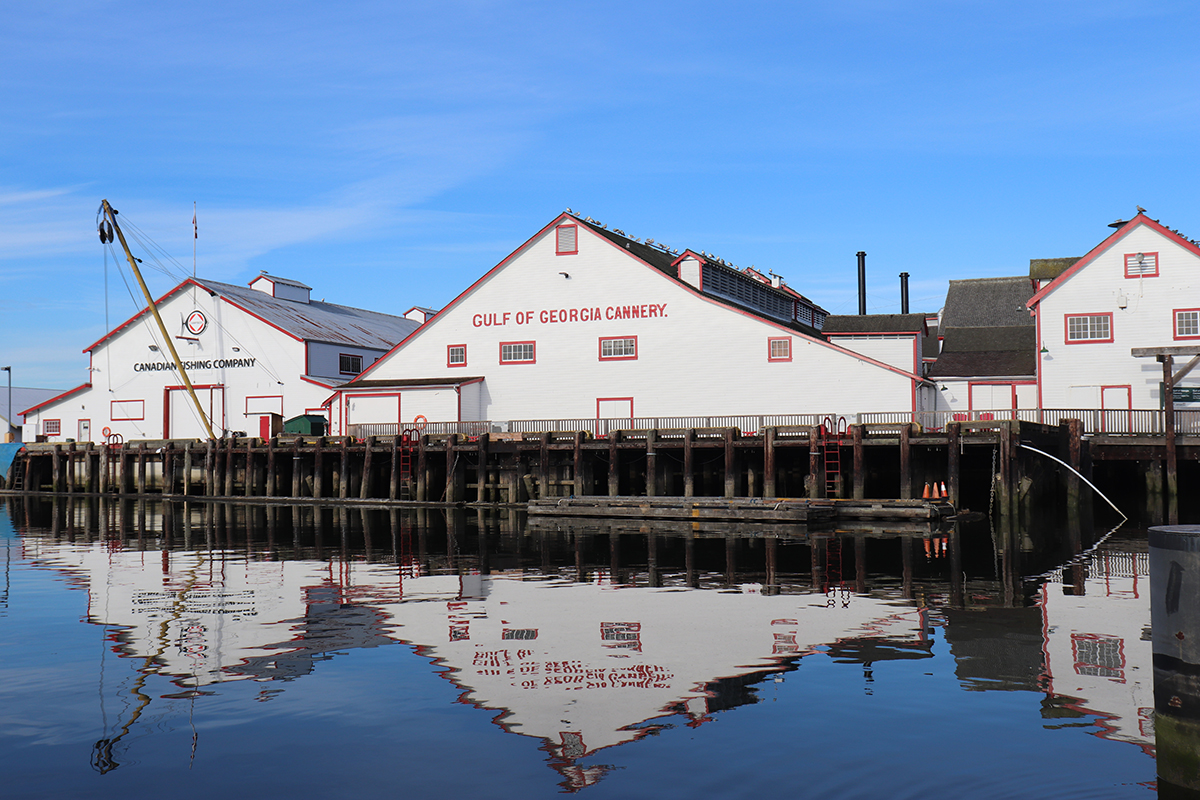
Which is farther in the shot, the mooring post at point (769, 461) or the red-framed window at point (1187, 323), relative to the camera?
the red-framed window at point (1187, 323)

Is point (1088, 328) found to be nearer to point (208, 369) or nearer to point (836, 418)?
point (836, 418)

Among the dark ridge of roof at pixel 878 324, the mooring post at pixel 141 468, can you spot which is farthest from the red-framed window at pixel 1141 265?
the mooring post at pixel 141 468

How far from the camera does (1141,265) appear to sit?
41906 mm

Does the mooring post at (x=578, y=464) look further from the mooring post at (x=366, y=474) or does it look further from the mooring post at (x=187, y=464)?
the mooring post at (x=187, y=464)

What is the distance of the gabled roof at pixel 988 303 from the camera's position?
194ft

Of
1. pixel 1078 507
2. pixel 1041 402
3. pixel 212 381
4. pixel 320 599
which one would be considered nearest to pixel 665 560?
pixel 320 599

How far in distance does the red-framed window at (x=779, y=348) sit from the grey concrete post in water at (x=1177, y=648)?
35.9 metres

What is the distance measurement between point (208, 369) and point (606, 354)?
87.0 feet

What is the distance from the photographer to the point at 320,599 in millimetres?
17703

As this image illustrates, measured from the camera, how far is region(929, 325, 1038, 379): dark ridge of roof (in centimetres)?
4544

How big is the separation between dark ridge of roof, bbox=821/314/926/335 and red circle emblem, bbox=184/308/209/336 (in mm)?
36557

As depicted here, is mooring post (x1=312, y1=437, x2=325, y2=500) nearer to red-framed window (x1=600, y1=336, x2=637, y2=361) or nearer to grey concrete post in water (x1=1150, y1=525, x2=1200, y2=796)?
red-framed window (x1=600, y1=336, x2=637, y2=361)

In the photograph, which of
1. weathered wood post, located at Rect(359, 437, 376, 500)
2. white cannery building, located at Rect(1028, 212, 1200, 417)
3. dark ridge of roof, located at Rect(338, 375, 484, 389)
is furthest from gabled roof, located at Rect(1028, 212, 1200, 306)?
weathered wood post, located at Rect(359, 437, 376, 500)

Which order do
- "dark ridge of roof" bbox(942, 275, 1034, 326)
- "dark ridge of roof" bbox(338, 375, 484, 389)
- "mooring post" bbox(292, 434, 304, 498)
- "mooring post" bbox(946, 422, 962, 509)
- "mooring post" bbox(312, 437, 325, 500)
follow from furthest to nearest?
"dark ridge of roof" bbox(942, 275, 1034, 326)
"dark ridge of roof" bbox(338, 375, 484, 389)
"mooring post" bbox(292, 434, 304, 498)
"mooring post" bbox(312, 437, 325, 500)
"mooring post" bbox(946, 422, 962, 509)
